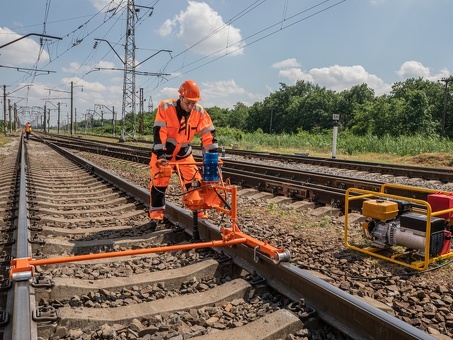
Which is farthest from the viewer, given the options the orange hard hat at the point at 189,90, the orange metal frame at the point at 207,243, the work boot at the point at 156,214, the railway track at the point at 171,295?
the work boot at the point at 156,214

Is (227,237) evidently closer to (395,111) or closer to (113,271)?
(113,271)

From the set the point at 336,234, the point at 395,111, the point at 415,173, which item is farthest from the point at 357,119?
the point at 336,234

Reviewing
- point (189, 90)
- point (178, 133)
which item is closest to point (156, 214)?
point (178, 133)

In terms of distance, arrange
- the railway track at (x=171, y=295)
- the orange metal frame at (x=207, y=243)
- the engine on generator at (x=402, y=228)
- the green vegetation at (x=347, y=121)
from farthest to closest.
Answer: the green vegetation at (x=347, y=121), the engine on generator at (x=402, y=228), the orange metal frame at (x=207, y=243), the railway track at (x=171, y=295)

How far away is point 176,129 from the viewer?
5043 mm

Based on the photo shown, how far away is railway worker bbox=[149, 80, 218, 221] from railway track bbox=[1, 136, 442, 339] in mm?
532

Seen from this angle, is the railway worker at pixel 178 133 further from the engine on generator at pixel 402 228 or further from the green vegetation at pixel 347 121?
the green vegetation at pixel 347 121

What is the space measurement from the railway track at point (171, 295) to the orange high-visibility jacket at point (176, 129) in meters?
0.91

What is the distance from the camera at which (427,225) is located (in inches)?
150

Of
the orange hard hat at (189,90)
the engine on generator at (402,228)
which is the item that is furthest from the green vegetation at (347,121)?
the orange hard hat at (189,90)

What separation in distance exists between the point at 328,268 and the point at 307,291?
1.01 meters

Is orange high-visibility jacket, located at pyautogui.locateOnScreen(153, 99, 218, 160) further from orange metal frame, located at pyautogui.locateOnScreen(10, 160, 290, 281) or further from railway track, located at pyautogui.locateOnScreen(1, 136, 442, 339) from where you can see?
railway track, located at pyautogui.locateOnScreen(1, 136, 442, 339)

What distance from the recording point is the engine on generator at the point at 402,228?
13.2 ft

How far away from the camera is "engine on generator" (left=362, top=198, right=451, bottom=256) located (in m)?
4.01
